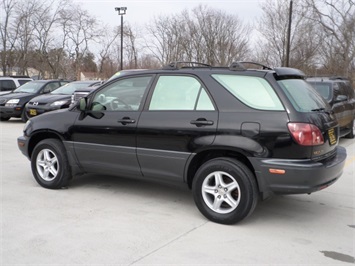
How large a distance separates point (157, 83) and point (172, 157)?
37.0 inches

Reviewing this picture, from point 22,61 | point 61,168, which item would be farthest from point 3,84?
point 22,61

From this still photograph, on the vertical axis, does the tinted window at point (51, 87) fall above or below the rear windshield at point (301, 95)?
above

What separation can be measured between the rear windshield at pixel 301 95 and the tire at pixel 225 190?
855 millimetres

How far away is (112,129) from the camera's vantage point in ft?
15.3

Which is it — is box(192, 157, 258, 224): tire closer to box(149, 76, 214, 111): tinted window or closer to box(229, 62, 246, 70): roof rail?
box(149, 76, 214, 111): tinted window

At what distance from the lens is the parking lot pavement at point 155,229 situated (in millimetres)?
3291

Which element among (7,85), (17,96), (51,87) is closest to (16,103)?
(17,96)

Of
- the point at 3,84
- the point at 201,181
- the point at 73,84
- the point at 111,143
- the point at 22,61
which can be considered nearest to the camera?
the point at 201,181

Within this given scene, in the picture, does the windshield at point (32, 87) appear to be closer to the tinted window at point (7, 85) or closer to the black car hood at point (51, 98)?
the black car hood at point (51, 98)

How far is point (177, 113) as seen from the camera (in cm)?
425

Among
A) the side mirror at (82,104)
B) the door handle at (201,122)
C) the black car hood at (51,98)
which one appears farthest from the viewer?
the black car hood at (51,98)

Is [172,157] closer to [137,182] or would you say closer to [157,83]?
[157,83]

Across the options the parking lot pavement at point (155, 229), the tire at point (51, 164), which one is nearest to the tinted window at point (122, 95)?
the tire at point (51, 164)

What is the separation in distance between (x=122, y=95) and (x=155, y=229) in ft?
5.92
